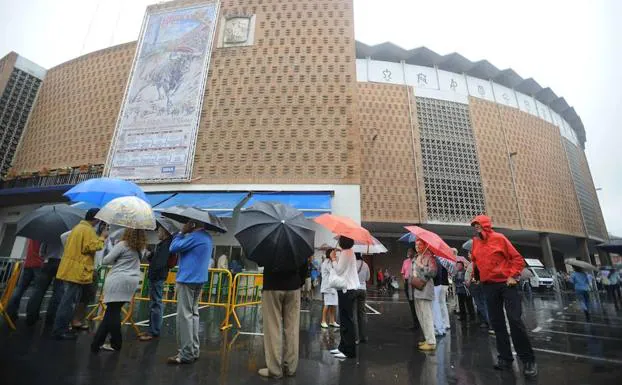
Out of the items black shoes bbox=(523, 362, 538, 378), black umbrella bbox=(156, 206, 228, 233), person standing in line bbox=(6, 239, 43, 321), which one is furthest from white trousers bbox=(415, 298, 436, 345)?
person standing in line bbox=(6, 239, 43, 321)

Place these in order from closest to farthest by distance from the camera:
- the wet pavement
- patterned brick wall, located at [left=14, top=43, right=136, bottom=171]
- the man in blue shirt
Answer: the wet pavement, the man in blue shirt, patterned brick wall, located at [left=14, top=43, right=136, bottom=171]

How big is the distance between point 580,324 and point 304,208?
859cm

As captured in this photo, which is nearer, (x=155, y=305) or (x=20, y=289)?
(x=155, y=305)

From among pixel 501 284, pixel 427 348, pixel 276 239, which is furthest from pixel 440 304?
pixel 276 239

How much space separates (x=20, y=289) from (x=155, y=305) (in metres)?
2.36

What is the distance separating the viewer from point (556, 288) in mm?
19797

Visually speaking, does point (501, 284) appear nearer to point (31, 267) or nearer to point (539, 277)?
point (31, 267)

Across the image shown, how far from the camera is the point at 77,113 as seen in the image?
16344mm

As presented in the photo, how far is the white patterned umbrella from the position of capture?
355 cm

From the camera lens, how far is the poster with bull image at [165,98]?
13211 mm

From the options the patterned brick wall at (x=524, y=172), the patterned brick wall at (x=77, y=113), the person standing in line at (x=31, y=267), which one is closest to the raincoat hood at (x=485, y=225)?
the person standing in line at (x=31, y=267)

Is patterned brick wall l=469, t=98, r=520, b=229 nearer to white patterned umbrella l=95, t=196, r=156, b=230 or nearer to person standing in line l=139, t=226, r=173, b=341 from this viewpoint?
person standing in line l=139, t=226, r=173, b=341

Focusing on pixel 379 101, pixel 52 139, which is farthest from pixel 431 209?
pixel 52 139

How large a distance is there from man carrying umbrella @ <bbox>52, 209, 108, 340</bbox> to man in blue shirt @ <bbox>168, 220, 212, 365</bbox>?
1522 millimetres
